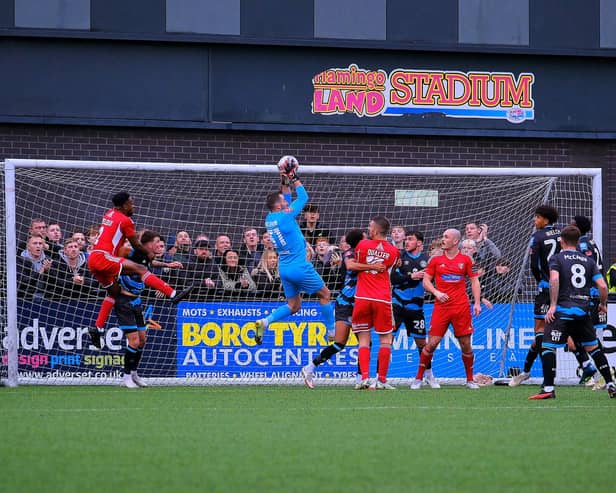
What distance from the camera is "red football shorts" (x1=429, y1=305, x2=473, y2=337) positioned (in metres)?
13.8

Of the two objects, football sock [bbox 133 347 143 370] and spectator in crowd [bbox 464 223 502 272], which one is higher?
spectator in crowd [bbox 464 223 502 272]

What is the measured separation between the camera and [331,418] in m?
9.72

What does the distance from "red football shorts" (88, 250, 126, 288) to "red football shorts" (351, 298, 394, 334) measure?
2856mm

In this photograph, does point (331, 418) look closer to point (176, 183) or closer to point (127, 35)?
point (176, 183)

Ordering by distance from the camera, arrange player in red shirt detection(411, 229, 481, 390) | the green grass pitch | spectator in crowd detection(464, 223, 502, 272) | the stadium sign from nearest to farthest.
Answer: the green grass pitch < player in red shirt detection(411, 229, 481, 390) < spectator in crowd detection(464, 223, 502, 272) < the stadium sign

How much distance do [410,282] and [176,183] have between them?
3.95 m

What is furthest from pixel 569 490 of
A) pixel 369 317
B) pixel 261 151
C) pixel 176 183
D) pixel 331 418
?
pixel 261 151

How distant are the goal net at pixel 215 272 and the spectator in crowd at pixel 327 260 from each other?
4 centimetres

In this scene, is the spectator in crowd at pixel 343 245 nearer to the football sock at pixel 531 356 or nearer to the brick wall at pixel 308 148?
the football sock at pixel 531 356

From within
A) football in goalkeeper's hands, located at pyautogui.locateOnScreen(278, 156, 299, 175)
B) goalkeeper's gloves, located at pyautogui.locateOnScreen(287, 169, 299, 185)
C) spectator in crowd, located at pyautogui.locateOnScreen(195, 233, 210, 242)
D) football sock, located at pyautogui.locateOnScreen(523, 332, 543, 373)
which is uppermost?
football in goalkeeper's hands, located at pyautogui.locateOnScreen(278, 156, 299, 175)

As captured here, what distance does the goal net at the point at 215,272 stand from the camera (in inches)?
595

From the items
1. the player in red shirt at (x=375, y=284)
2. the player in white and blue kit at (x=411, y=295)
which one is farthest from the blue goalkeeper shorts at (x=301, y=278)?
the player in white and blue kit at (x=411, y=295)

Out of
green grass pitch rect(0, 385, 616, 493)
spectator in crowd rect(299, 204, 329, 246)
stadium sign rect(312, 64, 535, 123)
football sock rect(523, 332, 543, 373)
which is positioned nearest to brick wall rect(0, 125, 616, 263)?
stadium sign rect(312, 64, 535, 123)

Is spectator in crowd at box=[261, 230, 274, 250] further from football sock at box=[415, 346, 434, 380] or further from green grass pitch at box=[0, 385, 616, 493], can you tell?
green grass pitch at box=[0, 385, 616, 493]
